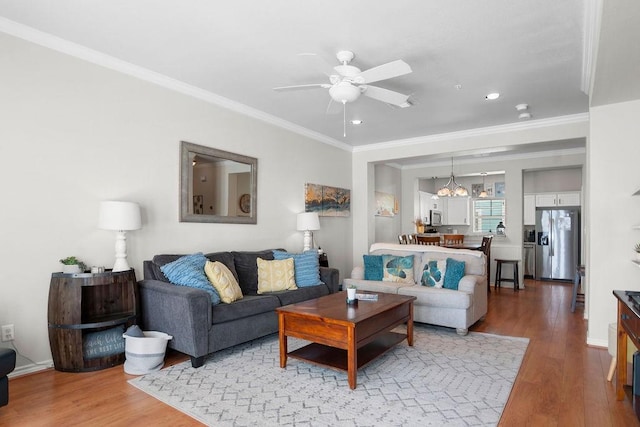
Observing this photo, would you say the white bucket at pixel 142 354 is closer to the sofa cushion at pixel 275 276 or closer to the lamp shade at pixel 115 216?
the lamp shade at pixel 115 216

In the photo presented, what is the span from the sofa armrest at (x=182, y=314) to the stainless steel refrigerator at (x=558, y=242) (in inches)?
307

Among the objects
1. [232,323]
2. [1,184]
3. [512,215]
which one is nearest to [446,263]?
[232,323]

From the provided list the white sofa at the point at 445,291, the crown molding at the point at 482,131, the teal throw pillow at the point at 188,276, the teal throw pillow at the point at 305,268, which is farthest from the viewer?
the crown molding at the point at 482,131

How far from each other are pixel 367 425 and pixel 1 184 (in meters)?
3.11

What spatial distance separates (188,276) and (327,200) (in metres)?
3.30

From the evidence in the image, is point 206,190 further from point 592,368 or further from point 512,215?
point 512,215

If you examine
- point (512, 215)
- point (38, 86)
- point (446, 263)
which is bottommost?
point (446, 263)

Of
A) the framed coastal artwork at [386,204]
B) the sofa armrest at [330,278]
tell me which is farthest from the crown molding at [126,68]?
the framed coastal artwork at [386,204]

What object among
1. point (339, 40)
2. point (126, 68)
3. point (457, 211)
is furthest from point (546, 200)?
point (126, 68)

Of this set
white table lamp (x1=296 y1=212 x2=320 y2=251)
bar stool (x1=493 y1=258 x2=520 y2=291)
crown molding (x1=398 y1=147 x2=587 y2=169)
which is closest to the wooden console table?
white table lamp (x1=296 y1=212 x2=320 y2=251)

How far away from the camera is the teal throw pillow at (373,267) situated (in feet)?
16.2

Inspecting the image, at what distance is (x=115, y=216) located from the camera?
10.5ft

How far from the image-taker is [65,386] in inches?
109

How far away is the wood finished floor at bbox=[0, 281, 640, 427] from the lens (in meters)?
2.32
